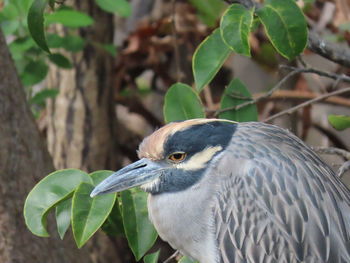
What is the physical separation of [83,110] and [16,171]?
4.36 feet

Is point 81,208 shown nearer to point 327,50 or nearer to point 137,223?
point 137,223

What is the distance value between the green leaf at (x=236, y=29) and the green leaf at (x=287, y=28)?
3.4 inches

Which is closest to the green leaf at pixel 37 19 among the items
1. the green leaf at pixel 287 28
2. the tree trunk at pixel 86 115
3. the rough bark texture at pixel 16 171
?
the rough bark texture at pixel 16 171

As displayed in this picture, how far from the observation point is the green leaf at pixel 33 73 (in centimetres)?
409

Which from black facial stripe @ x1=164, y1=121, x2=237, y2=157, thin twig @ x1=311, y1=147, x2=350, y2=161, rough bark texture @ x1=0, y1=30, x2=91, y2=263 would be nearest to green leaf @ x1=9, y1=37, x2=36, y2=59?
rough bark texture @ x1=0, y1=30, x2=91, y2=263

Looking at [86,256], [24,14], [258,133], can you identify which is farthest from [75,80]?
[258,133]

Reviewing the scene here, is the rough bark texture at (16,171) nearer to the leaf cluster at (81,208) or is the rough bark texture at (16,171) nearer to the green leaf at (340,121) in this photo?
the leaf cluster at (81,208)

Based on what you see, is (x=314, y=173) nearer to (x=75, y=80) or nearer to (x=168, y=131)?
(x=168, y=131)

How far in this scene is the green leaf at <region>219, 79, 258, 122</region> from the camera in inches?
133

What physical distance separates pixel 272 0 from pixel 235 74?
11.4 feet

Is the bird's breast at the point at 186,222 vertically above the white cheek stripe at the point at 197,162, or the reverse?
the white cheek stripe at the point at 197,162

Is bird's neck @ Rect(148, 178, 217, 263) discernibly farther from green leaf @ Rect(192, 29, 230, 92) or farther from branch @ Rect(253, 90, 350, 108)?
branch @ Rect(253, 90, 350, 108)

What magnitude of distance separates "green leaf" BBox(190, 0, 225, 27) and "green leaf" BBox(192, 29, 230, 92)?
206 centimetres

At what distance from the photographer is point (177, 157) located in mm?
3027
